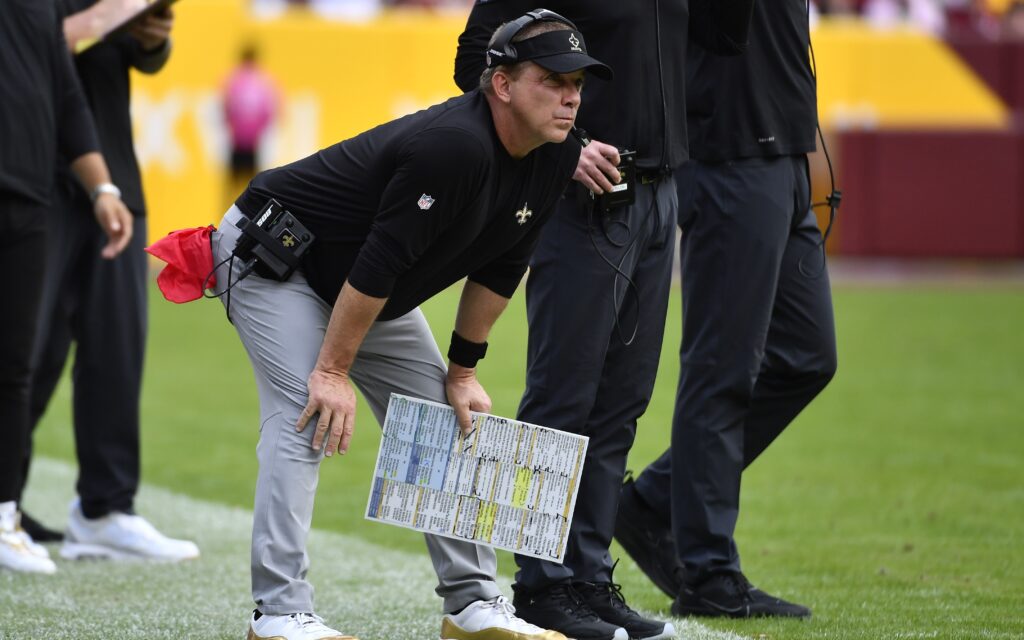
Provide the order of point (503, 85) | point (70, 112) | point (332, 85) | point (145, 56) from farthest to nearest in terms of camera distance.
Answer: point (332, 85), point (145, 56), point (70, 112), point (503, 85)

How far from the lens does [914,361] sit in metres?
11.8

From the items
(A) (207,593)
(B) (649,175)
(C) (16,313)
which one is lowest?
(A) (207,593)

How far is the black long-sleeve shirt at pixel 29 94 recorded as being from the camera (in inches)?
211

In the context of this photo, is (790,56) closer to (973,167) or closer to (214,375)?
(214,375)

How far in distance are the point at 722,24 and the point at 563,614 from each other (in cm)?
184

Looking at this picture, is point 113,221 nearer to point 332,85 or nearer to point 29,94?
point 29,94

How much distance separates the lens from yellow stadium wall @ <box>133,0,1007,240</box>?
1819 cm

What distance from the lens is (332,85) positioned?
18922 millimetres

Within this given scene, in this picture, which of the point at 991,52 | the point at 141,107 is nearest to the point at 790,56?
the point at 141,107

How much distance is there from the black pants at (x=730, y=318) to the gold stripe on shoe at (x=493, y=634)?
82 centimetres

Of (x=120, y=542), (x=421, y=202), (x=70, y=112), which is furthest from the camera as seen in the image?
(x=120, y=542)

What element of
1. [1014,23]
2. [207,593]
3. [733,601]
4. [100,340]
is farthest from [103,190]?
[1014,23]

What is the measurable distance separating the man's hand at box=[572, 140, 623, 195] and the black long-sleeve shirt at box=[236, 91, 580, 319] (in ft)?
0.40

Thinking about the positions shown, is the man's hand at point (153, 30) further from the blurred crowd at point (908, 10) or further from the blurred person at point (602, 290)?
the blurred crowd at point (908, 10)
